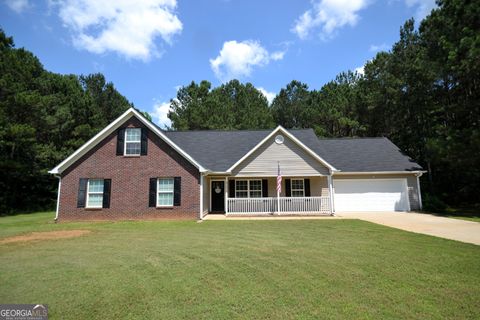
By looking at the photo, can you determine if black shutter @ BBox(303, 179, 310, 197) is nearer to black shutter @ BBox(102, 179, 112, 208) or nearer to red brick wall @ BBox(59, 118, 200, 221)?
red brick wall @ BBox(59, 118, 200, 221)

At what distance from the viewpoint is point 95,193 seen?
15875 mm

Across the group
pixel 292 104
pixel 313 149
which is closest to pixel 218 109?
pixel 292 104

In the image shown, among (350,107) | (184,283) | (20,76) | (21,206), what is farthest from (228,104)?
(184,283)

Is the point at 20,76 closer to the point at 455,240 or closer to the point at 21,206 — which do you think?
the point at 21,206

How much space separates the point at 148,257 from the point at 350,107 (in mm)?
34649

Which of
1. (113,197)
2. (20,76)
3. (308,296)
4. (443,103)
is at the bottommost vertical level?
(308,296)

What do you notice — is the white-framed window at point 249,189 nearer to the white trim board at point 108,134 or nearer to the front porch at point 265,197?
the front porch at point 265,197

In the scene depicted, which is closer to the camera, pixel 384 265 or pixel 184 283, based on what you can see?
pixel 184 283

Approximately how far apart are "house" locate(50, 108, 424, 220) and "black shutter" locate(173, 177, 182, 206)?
2.2 inches

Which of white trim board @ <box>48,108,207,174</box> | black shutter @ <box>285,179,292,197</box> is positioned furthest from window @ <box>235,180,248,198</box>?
white trim board @ <box>48,108,207,174</box>

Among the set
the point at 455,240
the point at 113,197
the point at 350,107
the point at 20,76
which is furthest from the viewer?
the point at 350,107

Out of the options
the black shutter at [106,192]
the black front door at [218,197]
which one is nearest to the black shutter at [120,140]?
the black shutter at [106,192]

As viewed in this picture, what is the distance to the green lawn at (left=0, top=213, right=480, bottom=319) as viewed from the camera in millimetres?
4031

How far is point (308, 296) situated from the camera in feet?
14.6
